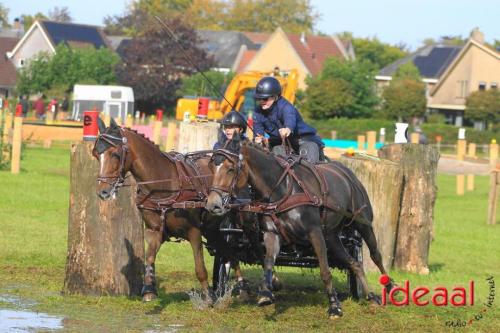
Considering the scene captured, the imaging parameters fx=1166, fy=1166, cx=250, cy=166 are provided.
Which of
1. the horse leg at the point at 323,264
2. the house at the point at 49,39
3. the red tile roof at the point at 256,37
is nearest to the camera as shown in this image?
the horse leg at the point at 323,264

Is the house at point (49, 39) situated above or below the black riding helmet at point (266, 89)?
above

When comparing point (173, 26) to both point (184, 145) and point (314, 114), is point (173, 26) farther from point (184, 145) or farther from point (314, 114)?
point (184, 145)

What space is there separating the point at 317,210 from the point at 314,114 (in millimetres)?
70352

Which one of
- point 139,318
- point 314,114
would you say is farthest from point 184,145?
point 314,114

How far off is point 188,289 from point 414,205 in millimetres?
4319

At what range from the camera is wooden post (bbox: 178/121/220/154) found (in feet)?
62.4

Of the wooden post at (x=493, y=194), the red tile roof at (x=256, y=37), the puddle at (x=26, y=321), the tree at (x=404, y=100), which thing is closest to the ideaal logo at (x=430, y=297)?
the puddle at (x=26, y=321)

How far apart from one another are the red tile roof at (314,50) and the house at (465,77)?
1470 cm

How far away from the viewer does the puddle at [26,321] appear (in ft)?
36.7

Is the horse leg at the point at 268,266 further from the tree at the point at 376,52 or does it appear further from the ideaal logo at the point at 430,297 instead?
the tree at the point at 376,52

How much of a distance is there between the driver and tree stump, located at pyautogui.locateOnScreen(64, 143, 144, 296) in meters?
1.77

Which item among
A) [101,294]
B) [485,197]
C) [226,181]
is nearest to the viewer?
[226,181]

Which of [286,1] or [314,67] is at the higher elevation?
[286,1]

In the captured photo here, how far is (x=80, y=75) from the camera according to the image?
90.2m
